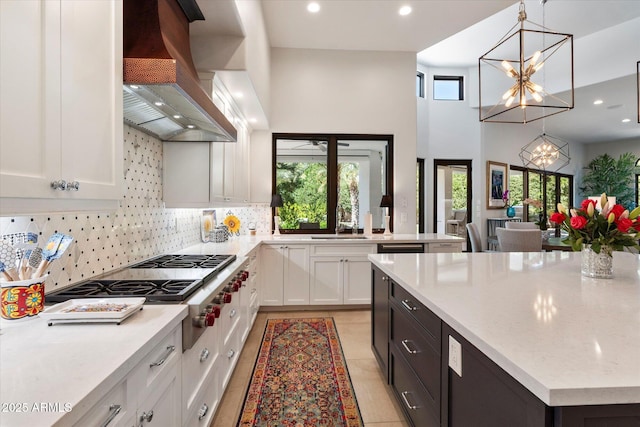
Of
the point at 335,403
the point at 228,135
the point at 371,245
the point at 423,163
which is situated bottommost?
the point at 335,403

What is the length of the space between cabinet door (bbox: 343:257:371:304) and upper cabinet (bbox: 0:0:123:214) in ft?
9.85

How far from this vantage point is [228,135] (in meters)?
2.41

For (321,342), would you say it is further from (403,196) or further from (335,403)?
(403,196)

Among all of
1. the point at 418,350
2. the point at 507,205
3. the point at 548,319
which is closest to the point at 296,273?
the point at 418,350

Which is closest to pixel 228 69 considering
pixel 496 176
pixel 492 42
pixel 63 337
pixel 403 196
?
pixel 63 337

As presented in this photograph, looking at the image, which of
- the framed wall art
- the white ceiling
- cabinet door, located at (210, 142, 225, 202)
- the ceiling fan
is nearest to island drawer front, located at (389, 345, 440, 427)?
cabinet door, located at (210, 142, 225, 202)

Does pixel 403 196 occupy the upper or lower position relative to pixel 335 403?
upper

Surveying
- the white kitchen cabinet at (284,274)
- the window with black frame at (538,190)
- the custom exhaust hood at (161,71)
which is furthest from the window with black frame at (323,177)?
the window with black frame at (538,190)

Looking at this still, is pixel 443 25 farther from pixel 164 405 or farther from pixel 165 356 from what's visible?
pixel 164 405

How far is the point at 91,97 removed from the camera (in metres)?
1.14

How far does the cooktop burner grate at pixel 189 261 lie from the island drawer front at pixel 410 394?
127 cm

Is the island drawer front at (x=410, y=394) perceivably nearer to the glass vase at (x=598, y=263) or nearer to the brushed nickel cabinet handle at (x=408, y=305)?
the brushed nickel cabinet handle at (x=408, y=305)

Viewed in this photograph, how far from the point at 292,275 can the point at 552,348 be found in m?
3.18

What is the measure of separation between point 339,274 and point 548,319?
2.89m
